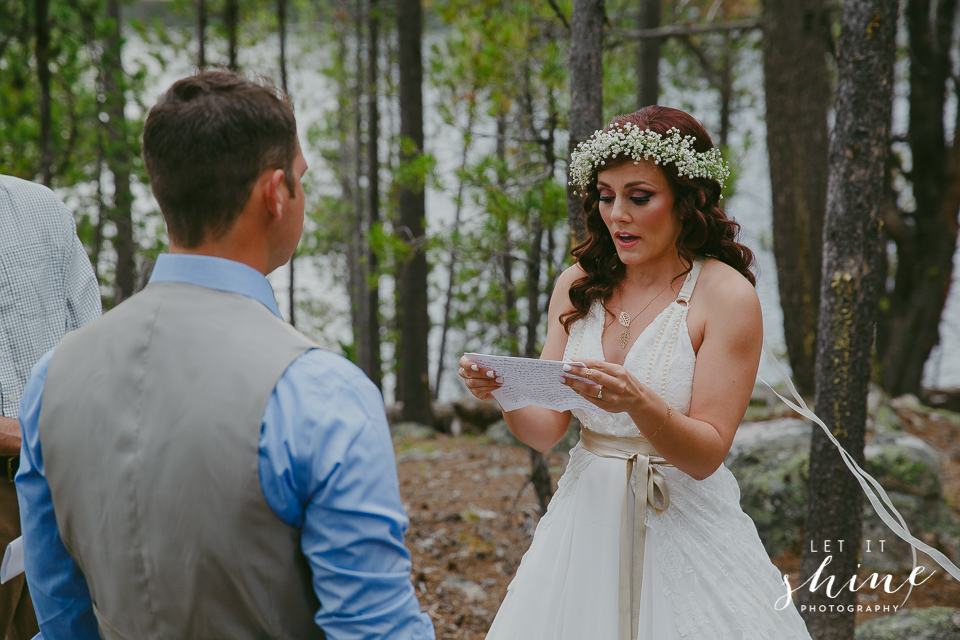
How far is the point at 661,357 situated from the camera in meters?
2.31

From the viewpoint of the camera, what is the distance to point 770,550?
16.7 feet

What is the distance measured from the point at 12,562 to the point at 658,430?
1.73 metres

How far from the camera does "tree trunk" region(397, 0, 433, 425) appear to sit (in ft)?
33.3

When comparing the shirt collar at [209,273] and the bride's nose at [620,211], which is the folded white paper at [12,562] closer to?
the shirt collar at [209,273]

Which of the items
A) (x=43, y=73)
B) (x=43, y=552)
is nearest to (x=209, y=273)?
(x=43, y=552)

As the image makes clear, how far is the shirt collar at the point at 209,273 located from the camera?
4.17 ft

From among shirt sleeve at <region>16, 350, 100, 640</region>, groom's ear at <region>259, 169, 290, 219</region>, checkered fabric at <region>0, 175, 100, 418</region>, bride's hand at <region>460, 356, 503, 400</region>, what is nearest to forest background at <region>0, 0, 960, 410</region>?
bride's hand at <region>460, 356, 503, 400</region>

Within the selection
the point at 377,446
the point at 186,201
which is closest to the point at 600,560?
the point at 377,446

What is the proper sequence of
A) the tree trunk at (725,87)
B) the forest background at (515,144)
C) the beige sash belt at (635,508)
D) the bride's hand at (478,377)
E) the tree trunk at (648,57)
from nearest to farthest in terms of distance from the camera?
the bride's hand at (478,377) < the beige sash belt at (635,508) < the forest background at (515,144) < the tree trunk at (648,57) < the tree trunk at (725,87)

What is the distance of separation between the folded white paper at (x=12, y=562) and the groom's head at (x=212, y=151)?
1072 millimetres

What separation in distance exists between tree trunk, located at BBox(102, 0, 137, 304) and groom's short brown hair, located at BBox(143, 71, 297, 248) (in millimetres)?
6779

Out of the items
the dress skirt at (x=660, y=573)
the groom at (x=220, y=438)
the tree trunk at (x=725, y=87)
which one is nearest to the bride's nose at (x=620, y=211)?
the dress skirt at (x=660, y=573)

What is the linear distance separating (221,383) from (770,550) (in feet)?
15.9

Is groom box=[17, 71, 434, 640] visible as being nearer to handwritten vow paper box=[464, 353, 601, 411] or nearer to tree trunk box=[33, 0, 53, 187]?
handwritten vow paper box=[464, 353, 601, 411]
